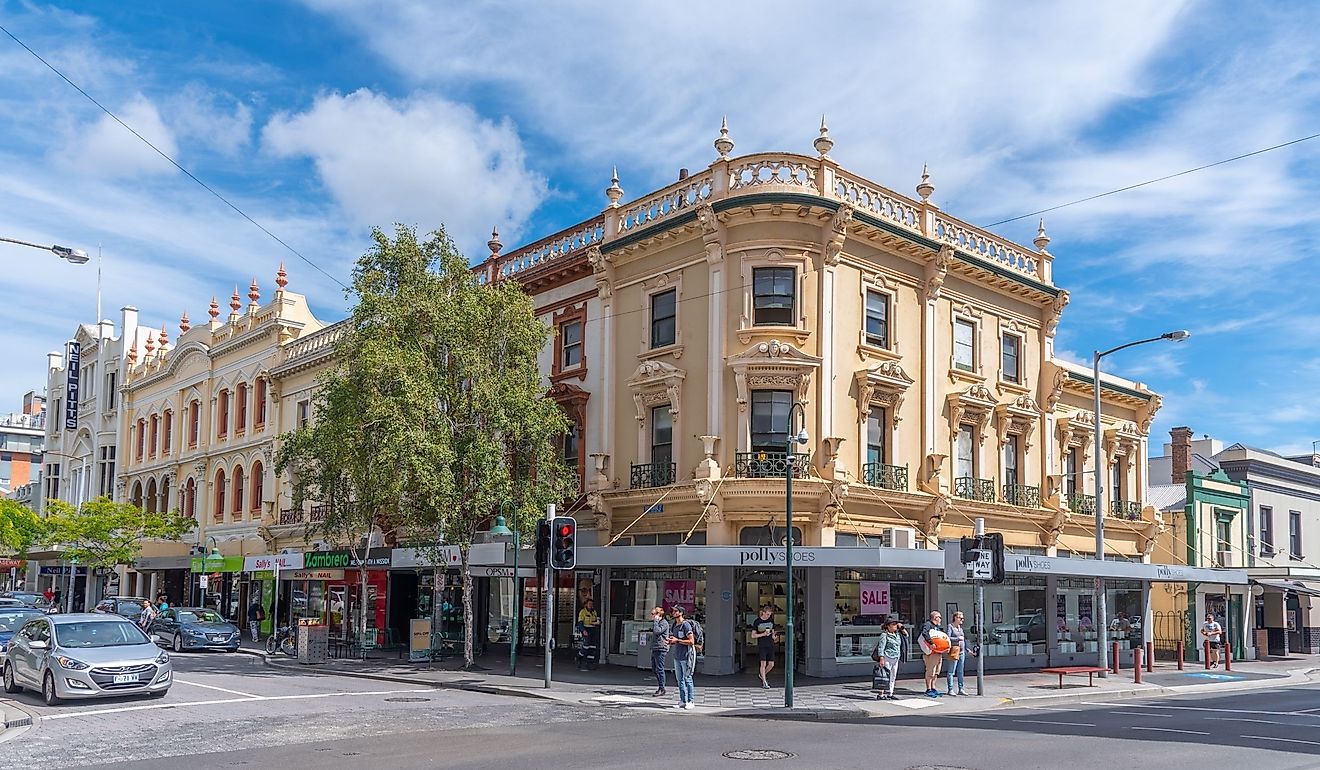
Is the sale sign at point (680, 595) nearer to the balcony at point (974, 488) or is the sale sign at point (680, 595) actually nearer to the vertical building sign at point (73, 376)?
the balcony at point (974, 488)

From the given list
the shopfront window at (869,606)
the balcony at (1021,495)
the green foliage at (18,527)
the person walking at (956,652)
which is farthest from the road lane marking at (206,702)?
the green foliage at (18,527)

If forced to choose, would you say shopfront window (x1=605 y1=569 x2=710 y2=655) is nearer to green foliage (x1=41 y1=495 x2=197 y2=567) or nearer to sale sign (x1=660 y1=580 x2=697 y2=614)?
sale sign (x1=660 y1=580 x2=697 y2=614)

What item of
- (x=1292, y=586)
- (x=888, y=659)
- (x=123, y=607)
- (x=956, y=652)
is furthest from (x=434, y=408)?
(x=1292, y=586)

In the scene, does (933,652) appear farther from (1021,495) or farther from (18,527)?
(18,527)

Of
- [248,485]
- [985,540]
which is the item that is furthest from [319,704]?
[248,485]

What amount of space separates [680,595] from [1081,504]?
14.0 metres

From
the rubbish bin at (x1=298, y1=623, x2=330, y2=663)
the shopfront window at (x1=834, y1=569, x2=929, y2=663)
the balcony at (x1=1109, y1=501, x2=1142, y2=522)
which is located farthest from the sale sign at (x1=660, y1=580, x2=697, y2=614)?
the balcony at (x1=1109, y1=501, x2=1142, y2=522)

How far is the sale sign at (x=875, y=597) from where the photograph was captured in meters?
26.6

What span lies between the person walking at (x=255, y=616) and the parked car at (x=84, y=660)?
62.9ft

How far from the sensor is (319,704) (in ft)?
63.6

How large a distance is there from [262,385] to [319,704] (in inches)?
1011

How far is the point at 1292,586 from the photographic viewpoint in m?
36.6

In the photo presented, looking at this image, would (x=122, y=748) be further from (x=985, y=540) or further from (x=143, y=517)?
(x=143, y=517)

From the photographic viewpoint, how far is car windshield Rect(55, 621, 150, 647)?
19.6 m
